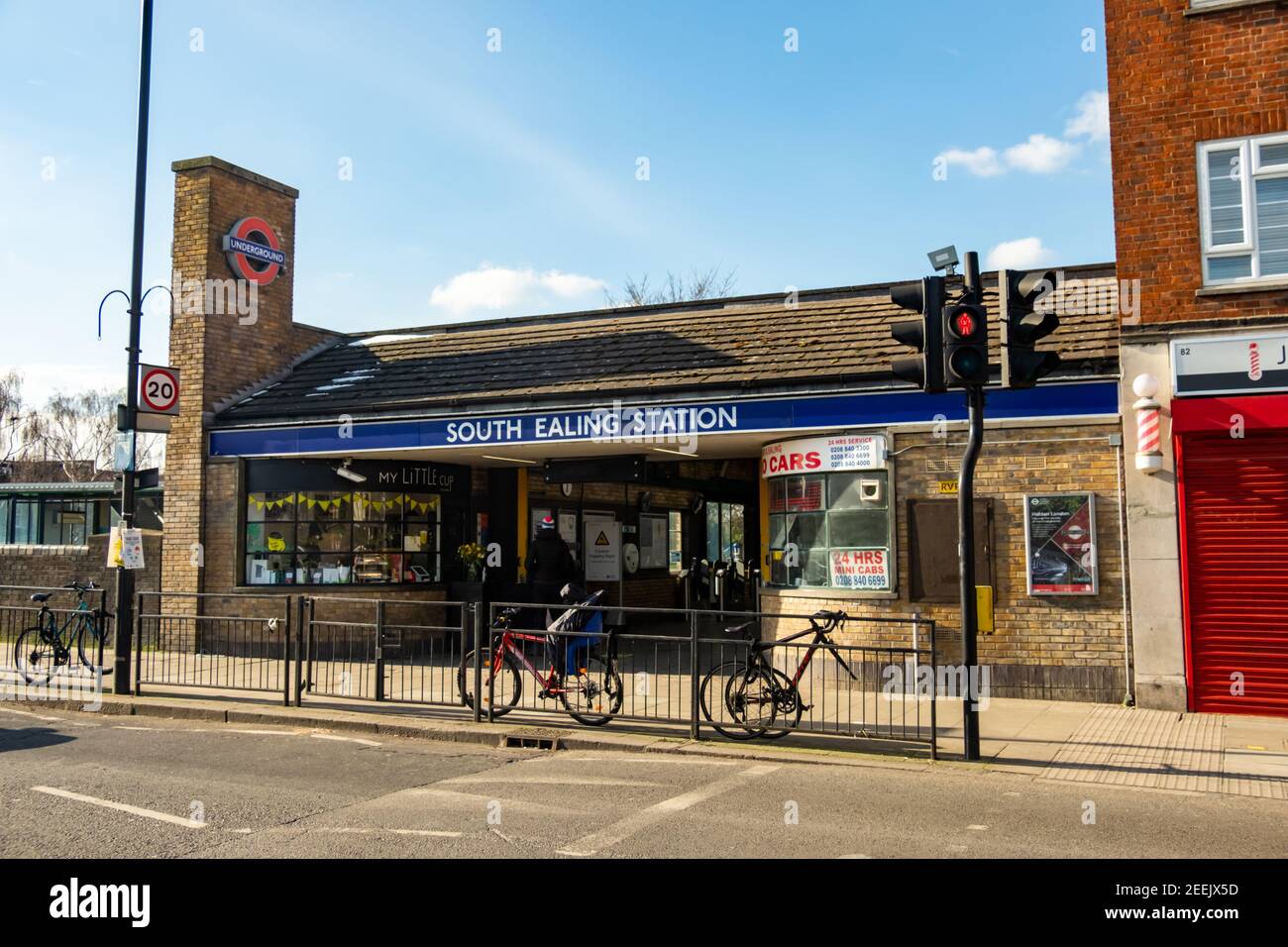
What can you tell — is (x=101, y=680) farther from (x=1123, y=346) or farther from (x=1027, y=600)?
(x=1123, y=346)

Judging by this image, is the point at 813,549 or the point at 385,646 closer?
the point at 385,646

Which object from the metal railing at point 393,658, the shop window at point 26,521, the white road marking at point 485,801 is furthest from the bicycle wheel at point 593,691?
the shop window at point 26,521

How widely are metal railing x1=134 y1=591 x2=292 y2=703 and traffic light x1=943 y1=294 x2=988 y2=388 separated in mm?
7504

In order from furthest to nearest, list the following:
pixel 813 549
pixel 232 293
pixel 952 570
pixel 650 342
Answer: pixel 232 293 → pixel 650 342 → pixel 813 549 → pixel 952 570

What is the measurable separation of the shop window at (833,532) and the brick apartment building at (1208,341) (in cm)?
280

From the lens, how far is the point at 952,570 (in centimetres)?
1236

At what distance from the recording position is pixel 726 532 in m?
23.3

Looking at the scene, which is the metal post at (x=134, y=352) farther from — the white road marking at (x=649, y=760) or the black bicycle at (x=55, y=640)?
the white road marking at (x=649, y=760)

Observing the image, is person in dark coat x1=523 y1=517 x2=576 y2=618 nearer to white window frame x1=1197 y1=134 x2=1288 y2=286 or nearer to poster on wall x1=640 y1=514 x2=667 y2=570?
white window frame x1=1197 y1=134 x2=1288 y2=286

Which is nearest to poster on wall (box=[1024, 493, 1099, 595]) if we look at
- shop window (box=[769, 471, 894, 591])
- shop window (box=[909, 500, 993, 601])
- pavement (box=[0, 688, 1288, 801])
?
shop window (box=[909, 500, 993, 601])

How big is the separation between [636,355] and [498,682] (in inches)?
244
